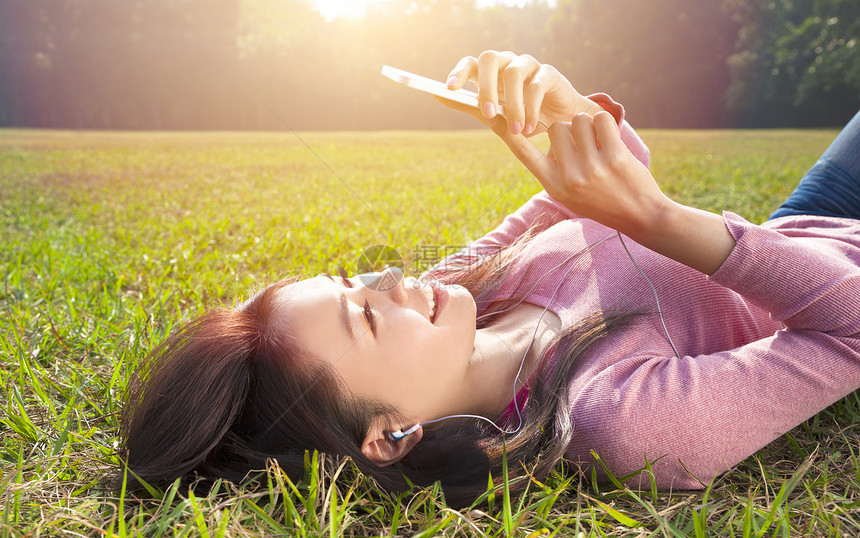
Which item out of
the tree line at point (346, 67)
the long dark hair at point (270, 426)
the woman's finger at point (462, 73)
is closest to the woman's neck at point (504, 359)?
the long dark hair at point (270, 426)

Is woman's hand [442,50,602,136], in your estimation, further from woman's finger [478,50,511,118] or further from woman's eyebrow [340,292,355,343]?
woman's eyebrow [340,292,355,343]

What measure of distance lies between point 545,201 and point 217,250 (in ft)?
6.56

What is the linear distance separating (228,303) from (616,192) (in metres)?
1.58

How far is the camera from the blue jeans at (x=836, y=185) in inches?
80.1

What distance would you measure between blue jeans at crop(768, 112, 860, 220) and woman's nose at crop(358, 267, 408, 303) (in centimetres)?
165

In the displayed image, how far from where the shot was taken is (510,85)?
1361 millimetres

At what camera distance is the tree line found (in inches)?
455

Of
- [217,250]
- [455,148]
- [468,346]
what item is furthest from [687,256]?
[455,148]

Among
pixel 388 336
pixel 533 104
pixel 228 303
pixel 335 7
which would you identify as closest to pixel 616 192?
pixel 533 104

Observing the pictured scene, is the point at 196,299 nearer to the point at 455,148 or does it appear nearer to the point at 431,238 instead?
the point at 431,238

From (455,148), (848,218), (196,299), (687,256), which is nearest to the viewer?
(687,256)

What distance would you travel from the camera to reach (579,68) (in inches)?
623

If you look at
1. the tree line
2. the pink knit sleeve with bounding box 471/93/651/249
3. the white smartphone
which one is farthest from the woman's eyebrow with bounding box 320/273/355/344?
the tree line

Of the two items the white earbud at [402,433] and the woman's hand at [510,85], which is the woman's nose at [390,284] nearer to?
the white earbud at [402,433]
